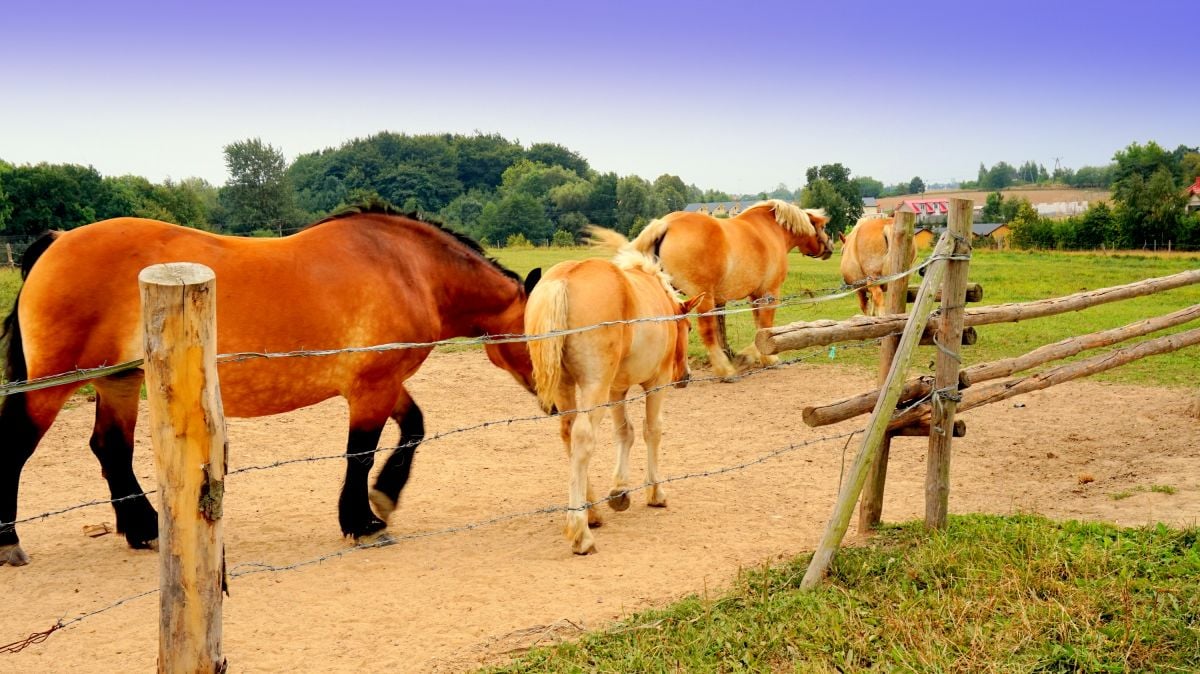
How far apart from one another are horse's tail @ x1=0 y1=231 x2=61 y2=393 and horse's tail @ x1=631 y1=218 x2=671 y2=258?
643cm

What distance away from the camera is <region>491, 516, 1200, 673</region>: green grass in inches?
137

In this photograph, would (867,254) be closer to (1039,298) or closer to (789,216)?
(789,216)

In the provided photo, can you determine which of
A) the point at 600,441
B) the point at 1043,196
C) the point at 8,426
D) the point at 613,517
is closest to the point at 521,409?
the point at 600,441

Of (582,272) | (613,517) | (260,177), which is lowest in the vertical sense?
(613,517)

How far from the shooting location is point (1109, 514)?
563 centimetres

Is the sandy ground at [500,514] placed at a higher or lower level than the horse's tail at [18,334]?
lower

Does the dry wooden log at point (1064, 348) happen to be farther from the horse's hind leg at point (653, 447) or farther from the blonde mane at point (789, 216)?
the blonde mane at point (789, 216)

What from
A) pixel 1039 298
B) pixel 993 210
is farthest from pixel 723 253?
pixel 993 210

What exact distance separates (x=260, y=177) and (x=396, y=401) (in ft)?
202

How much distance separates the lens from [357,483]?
17.7ft

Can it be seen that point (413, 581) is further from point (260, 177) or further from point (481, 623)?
point (260, 177)

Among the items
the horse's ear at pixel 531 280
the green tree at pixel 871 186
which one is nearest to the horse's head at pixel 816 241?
the horse's ear at pixel 531 280

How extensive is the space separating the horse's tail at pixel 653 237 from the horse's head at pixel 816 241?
8.62ft

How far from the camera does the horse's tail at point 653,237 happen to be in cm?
1037
